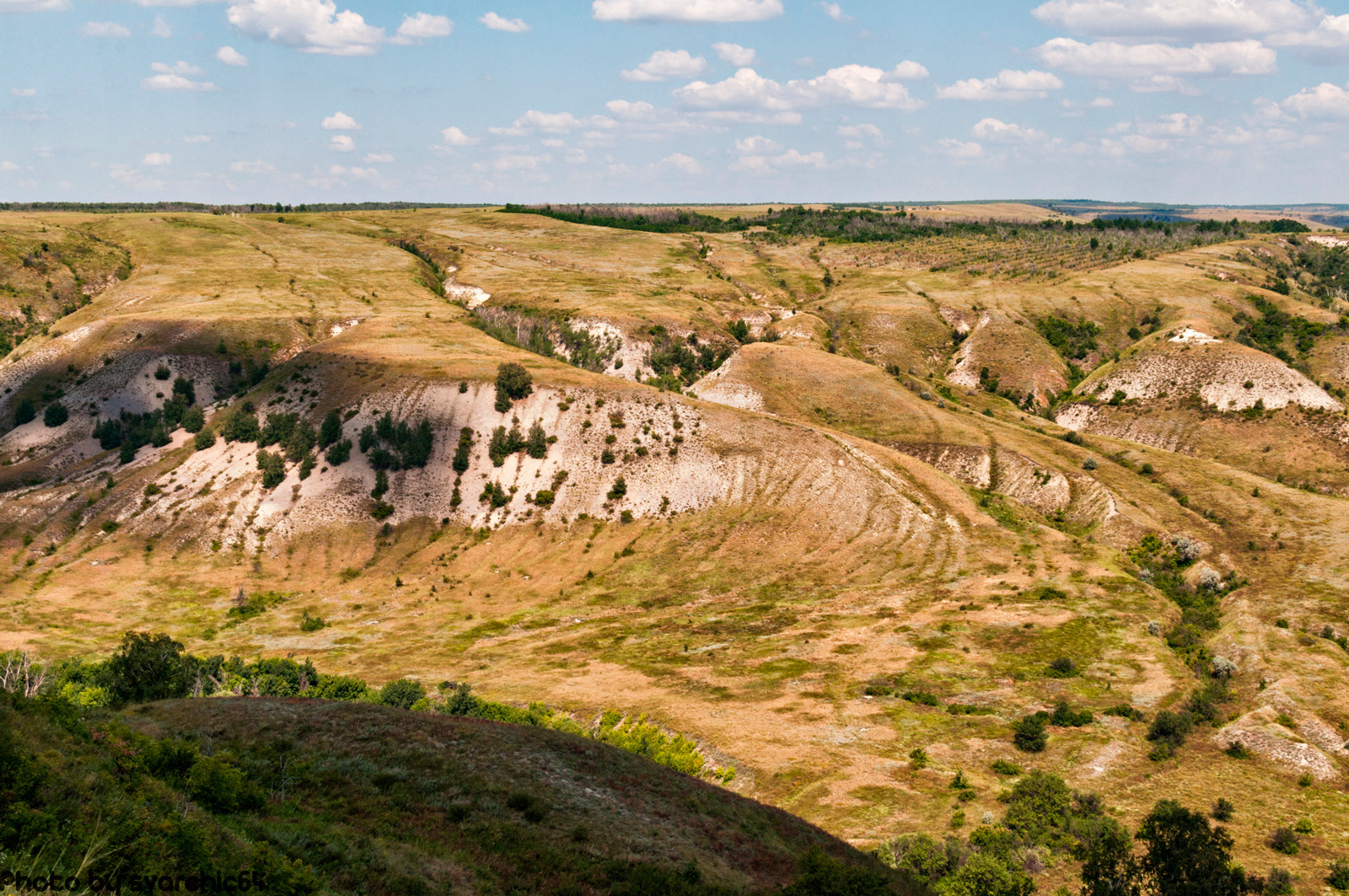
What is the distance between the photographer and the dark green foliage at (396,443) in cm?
12703

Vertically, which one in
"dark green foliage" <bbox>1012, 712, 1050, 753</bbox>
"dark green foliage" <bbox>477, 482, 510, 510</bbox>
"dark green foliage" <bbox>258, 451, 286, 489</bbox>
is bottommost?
"dark green foliage" <bbox>1012, 712, 1050, 753</bbox>

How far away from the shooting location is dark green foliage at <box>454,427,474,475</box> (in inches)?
5039

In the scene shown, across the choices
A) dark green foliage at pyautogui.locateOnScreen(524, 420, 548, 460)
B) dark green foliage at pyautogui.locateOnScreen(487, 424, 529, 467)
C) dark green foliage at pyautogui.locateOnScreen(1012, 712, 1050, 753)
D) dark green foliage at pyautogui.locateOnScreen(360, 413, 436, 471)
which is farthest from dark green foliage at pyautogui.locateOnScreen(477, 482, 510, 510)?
dark green foliage at pyautogui.locateOnScreen(1012, 712, 1050, 753)

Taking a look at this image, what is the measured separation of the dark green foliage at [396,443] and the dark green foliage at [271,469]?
12980 mm

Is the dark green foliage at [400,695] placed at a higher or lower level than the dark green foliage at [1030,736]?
higher

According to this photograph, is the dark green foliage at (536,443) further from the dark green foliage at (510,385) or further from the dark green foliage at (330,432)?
the dark green foliage at (330,432)

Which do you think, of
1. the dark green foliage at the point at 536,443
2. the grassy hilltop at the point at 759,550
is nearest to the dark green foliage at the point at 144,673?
the grassy hilltop at the point at 759,550

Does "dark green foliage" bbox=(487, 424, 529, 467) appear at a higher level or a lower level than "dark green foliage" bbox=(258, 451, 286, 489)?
higher

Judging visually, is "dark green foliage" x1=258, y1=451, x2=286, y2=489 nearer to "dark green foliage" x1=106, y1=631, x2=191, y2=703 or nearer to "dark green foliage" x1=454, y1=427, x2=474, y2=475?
"dark green foliage" x1=454, y1=427, x2=474, y2=475

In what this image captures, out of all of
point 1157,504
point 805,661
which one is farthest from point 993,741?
point 1157,504

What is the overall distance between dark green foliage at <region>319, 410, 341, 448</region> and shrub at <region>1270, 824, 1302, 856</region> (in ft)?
425

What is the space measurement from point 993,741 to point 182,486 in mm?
125120

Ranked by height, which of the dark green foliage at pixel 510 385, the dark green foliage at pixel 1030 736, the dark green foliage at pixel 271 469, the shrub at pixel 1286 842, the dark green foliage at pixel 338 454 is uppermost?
the dark green foliage at pixel 510 385

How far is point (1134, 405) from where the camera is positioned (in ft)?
582
